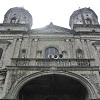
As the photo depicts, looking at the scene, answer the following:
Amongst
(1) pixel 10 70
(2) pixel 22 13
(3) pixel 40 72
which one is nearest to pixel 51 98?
(3) pixel 40 72

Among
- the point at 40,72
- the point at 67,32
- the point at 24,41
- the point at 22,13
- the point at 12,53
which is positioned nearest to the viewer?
the point at 40,72

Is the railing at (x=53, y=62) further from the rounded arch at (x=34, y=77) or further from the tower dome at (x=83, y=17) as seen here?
Answer: the tower dome at (x=83, y=17)

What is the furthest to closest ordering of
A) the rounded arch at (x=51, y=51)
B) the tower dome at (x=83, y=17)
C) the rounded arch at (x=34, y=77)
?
the tower dome at (x=83, y=17) → the rounded arch at (x=51, y=51) → the rounded arch at (x=34, y=77)

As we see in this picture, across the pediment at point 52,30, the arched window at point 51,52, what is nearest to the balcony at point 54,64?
the arched window at point 51,52

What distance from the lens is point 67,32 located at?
19.5 m

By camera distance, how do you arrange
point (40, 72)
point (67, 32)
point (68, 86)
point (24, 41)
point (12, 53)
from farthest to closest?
1. point (67, 32)
2. point (24, 41)
3. point (12, 53)
4. point (68, 86)
5. point (40, 72)

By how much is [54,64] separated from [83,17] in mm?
12281

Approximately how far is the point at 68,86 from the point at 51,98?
6.00 feet

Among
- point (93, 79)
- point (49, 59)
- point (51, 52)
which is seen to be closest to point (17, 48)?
point (51, 52)

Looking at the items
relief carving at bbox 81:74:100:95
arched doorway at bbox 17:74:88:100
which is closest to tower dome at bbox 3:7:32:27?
arched doorway at bbox 17:74:88:100

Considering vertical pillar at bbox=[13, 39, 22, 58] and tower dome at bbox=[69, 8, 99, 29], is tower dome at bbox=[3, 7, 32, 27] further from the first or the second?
tower dome at bbox=[69, 8, 99, 29]

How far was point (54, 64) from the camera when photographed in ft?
43.5

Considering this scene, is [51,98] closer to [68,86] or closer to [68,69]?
[68,86]

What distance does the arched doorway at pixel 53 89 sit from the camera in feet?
42.7
